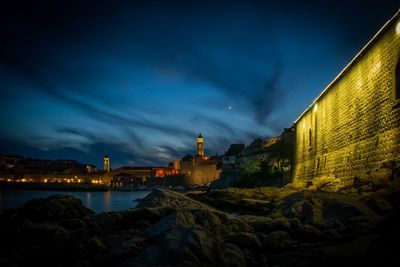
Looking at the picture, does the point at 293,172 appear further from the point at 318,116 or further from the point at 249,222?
the point at 249,222

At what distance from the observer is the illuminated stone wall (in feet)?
47.7

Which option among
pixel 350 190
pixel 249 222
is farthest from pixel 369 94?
pixel 249 222

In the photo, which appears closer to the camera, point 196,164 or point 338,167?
point 338,167

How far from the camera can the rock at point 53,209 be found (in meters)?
11.0

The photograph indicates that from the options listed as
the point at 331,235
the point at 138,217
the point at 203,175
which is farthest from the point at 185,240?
the point at 203,175

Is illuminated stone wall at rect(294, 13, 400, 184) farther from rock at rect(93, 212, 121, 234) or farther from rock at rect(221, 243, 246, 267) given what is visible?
rock at rect(93, 212, 121, 234)

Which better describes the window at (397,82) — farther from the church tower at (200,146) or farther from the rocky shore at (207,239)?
the church tower at (200,146)

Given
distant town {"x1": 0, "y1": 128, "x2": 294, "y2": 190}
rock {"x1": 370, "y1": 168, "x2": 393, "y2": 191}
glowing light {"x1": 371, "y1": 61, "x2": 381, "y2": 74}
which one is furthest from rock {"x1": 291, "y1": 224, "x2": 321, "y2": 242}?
distant town {"x1": 0, "y1": 128, "x2": 294, "y2": 190}

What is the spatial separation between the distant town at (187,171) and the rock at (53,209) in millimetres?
34187

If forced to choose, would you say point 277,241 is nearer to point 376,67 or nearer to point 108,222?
point 108,222

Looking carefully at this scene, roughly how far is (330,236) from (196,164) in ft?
354

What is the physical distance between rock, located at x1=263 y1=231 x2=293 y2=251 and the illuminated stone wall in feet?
27.0

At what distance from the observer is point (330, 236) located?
25.4 feet

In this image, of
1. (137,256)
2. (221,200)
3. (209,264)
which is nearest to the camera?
(209,264)
